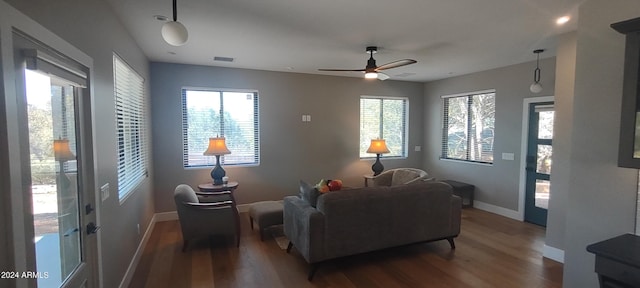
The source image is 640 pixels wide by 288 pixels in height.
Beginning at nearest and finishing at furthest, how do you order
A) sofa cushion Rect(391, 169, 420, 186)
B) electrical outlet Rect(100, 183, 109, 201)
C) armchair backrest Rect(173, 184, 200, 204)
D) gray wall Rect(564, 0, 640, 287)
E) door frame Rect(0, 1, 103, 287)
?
door frame Rect(0, 1, 103, 287), gray wall Rect(564, 0, 640, 287), electrical outlet Rect(100, 183, 109, 201), armchair backrest Rect(173, 184, 200, 204), sofa cushion Rect(391, 169, 420, 186)

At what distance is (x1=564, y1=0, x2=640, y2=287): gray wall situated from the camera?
1906 mm

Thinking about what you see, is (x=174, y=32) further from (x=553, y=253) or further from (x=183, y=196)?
(x=553, y=253)

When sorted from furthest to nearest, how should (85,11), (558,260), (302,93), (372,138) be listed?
(372,138) → (302,93) → (558,260) → (85,11)

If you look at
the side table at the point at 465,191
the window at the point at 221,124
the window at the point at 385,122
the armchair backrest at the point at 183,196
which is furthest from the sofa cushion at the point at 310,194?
the side table at the point at 465,191

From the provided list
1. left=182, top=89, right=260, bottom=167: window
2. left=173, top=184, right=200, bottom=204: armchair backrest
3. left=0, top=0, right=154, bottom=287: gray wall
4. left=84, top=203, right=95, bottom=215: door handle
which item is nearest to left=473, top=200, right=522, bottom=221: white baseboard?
left=182, top=89, right=260, bottom=167: window

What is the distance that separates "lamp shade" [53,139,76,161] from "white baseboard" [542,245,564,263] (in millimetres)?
4764

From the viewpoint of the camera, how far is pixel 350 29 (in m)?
3.19

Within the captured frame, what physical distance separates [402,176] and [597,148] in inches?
118

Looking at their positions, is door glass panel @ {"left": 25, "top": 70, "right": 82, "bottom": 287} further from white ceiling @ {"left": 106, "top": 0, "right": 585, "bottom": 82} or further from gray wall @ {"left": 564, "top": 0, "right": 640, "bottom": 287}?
gray wall @ {"left": 564, "top": 0, "right": 640, "bottom": 287}

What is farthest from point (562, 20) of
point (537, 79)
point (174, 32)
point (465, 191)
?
point (465, 191)

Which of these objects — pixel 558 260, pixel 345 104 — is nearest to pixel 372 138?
pixel 345 104

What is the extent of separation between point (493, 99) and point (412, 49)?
2457mm

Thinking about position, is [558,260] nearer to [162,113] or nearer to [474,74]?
[474,74]

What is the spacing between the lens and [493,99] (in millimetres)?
5426
